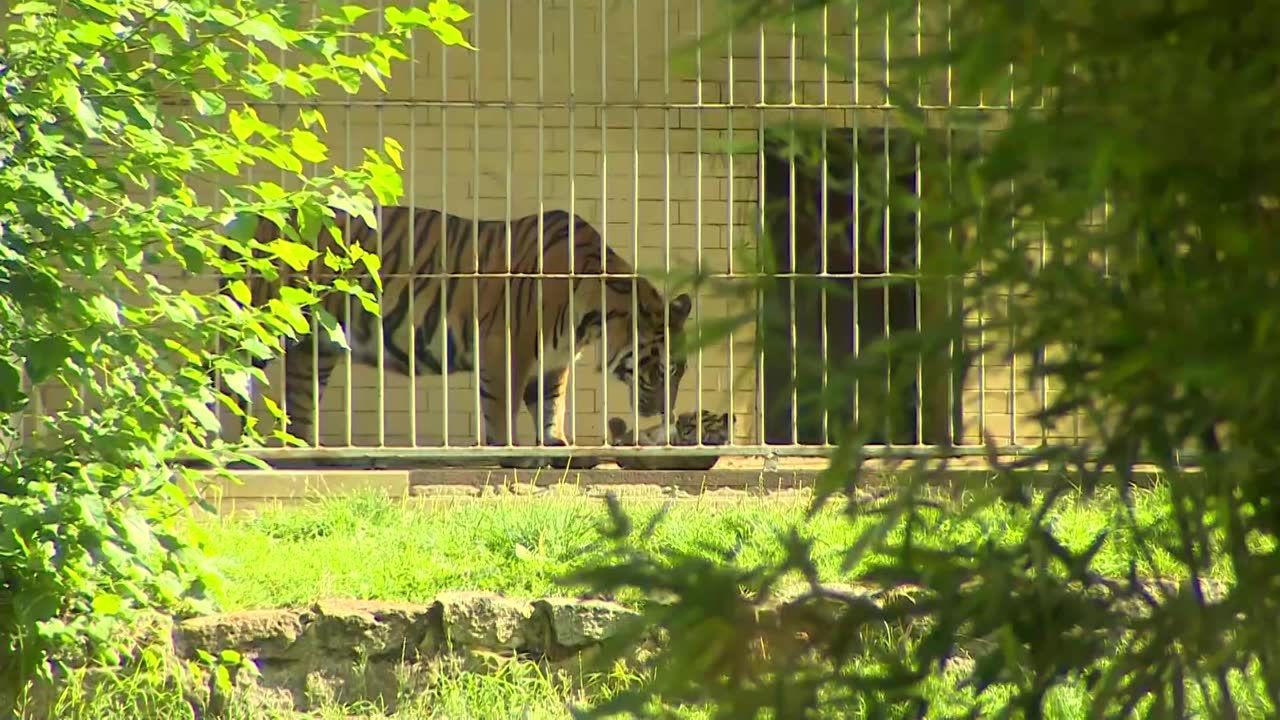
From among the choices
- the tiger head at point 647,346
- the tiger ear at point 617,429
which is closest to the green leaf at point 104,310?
the tiger head at point 647,346

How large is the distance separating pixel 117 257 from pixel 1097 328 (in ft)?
9.59

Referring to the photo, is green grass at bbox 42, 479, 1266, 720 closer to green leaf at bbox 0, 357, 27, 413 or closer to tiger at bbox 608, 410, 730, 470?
green leaf at bbox 0, 357, 27, 413

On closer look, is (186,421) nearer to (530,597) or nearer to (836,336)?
(530,597)

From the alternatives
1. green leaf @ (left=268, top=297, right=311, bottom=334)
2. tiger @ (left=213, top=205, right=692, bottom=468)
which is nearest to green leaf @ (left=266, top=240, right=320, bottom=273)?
green leaf @ (left=268, top=297, right=311, bottom=334)

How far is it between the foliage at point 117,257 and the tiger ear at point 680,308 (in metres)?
4.04

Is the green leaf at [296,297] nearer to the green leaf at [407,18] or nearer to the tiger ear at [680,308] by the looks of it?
the green leaf at [407,18]

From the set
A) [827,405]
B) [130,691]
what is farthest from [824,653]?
[130,691]

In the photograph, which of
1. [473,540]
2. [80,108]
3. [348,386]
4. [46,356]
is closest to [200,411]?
[46,356]

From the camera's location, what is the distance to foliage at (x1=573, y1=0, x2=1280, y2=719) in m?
1.29

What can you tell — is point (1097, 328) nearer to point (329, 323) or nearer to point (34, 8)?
point (329, 323)

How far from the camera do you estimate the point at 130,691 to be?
421 centimetres

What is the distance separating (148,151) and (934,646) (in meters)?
2.74

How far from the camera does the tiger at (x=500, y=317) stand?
25.4ft

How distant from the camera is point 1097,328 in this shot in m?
1.48
